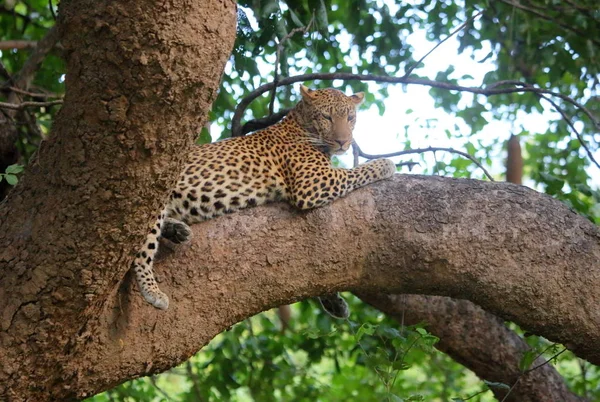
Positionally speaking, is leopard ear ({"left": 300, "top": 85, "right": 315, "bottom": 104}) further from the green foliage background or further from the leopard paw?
the leopard paw

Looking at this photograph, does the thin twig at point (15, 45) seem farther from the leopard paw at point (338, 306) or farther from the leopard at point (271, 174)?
the leopard paw at point (338, 306)

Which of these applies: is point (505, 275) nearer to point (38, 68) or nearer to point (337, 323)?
point (337, 323)

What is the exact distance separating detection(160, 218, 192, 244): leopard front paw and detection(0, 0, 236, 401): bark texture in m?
0.63

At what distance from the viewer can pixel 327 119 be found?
6527 mm

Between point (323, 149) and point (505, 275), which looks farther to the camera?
point (323, 149)

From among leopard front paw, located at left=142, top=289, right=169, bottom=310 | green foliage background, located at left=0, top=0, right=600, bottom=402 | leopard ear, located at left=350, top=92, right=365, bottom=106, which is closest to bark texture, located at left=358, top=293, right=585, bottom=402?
green foliage background, located at left=0, top=0, right=600, bottom=402

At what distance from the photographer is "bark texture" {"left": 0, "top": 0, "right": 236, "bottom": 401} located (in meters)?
3.05

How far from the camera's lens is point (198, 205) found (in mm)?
5020

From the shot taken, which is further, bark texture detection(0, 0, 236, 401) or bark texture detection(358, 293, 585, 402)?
bark texture detection(358, 293, 585, 402)

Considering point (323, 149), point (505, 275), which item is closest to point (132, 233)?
point (505, 275)

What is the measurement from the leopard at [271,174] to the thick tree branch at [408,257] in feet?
0.56

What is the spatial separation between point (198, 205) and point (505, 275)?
→ 1993 mm

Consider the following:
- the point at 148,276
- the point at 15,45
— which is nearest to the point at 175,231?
the point at 148,276

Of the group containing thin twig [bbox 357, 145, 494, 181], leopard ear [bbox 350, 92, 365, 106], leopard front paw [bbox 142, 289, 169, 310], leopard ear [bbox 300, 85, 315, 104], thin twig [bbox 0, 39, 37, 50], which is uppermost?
thin twig [bbox 0, 39, 37, 50]
